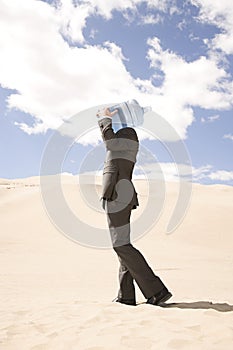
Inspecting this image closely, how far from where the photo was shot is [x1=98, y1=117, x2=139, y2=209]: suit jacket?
162 inches

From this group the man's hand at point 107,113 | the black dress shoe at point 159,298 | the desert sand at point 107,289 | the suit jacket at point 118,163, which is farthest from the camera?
the man's hand at point 107,113

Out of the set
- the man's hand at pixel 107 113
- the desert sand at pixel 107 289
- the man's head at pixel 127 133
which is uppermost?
the man's hand at pixel 107 113

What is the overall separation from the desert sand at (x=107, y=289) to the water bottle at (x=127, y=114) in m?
1.89

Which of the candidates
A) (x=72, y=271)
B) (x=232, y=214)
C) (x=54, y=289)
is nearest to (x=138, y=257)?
(x=54, y=289)

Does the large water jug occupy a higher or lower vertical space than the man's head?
higher

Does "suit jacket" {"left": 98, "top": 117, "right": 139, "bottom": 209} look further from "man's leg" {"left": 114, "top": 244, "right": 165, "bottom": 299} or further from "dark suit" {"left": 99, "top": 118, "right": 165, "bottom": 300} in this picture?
"man's leg" {"left": 114, "top": 244, "right": 165, "bottom": 299}

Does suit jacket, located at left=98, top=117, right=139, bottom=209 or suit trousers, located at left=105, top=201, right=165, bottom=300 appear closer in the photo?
suit trousers, located at left=105, top=201, right=165, bottom=300

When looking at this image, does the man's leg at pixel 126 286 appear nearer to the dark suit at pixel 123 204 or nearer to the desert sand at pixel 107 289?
the dark suit at pixel 123 204

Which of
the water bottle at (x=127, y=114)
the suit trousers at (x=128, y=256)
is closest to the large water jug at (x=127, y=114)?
the water bottle at (x=127, y=114)

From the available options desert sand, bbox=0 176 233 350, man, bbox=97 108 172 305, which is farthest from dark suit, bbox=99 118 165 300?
desert sand, bbox=0 176 233 350

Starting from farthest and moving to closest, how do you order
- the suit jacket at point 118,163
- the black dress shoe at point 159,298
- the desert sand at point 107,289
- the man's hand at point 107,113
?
1. the man's hand at point 107,113
2. the suit jacket at point 118,163
3. the black dress shoe at point 159,298
4. the desert sand at point 107,289

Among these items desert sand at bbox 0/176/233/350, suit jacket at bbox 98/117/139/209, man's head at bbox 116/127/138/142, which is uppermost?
man's head at bbox 116/127/138/142

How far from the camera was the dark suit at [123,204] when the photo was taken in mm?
3994

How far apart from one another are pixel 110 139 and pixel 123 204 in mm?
695
